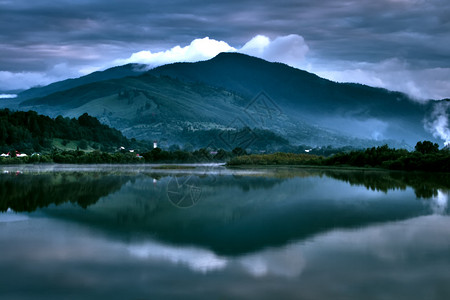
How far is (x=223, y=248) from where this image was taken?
1714 centimetres

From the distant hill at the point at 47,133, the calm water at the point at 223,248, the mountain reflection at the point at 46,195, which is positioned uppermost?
the distant hill at the point at 47,133

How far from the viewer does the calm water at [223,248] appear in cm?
1291

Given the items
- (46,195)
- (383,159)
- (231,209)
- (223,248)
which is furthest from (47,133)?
(223,248)

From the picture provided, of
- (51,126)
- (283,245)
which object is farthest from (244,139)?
(283,245)

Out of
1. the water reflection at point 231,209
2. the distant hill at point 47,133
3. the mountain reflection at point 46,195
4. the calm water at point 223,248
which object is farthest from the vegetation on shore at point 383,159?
the distant hill at point 47,133

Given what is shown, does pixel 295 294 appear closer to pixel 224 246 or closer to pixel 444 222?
pixel 224 246

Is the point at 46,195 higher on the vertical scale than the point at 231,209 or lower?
higher

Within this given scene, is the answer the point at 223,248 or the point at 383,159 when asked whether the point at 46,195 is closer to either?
the point at 223,248

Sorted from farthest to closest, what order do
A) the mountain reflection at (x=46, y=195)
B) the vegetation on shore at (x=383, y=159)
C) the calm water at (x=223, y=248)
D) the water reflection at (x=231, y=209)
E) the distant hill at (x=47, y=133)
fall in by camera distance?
the distant hill at (x=47, y=133)
the vegetation on shore at (x=383, y=159)
the mountain reflection at (x=46, y=195)
the water reflection at (x=231, y=209)
the calm water at (x=223, y=248)

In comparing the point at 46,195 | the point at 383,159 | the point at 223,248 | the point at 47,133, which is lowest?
the point at 223,248

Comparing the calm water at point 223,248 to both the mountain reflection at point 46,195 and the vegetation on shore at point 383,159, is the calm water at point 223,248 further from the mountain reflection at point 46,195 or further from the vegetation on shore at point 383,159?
the vegetation on shore at point 383,159

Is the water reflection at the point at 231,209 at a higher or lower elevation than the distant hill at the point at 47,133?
lower

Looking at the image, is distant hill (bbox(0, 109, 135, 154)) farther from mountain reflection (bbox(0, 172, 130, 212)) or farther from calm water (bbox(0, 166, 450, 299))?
calm water (bbox(0, 166, 450, 299))

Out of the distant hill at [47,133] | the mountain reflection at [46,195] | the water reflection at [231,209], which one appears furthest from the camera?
the distant hill at [47,133]
